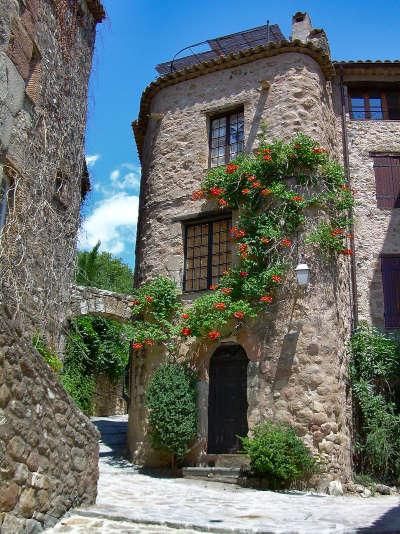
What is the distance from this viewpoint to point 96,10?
39.7ft

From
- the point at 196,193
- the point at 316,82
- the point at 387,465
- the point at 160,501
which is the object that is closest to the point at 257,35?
the point at 316,82

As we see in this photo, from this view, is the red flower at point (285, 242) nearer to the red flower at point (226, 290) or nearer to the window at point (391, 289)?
the red flower at point (226, 290)

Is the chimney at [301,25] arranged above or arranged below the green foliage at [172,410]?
above

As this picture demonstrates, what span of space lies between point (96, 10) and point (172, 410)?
8.00 m

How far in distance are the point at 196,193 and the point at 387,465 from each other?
259 inches

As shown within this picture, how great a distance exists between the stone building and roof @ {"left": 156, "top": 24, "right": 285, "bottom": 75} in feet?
11.6

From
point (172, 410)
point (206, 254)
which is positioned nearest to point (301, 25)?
point (206, 254)

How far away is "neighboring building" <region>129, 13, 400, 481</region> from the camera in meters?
10.9

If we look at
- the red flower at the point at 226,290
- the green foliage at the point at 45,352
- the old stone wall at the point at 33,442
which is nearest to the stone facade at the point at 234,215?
the red flower at the point at 226,290

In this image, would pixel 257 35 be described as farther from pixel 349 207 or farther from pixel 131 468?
pixel 131 468

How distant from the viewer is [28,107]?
9008 millimetres

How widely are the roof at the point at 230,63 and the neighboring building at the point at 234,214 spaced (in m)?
0.03

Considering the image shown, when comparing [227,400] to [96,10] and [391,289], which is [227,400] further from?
[96,10]

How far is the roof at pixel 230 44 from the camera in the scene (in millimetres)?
14766
